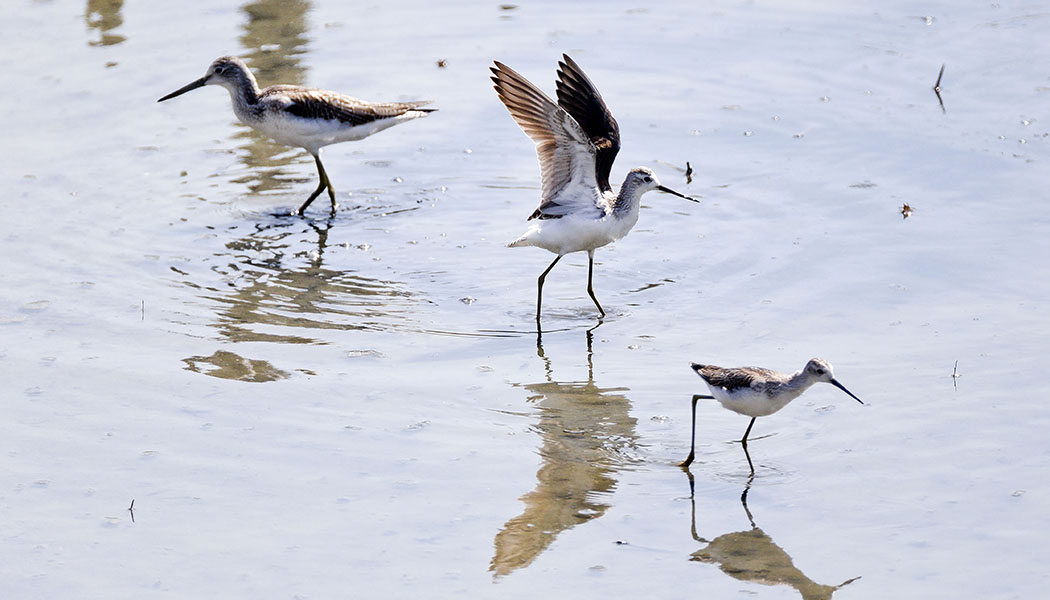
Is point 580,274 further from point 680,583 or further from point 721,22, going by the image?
point 721,22

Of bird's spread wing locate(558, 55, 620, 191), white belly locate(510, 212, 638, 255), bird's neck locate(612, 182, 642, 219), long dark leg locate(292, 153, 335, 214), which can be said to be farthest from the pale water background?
bird's spread wing locate(558, 55, 620, 191)

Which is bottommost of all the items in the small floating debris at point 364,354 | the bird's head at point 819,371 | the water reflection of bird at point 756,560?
the small floating debris at point 364,354

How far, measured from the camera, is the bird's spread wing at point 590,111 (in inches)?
346

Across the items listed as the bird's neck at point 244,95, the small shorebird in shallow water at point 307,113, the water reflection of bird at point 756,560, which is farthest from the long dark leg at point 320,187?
the water reflection of bird at point 756,560

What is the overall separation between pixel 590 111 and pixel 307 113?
2.77 m

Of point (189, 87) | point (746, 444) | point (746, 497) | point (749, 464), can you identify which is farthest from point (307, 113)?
point (746, 497)

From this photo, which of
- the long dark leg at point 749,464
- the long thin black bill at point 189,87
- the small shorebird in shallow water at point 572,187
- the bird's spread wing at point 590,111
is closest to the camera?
the long dark leg at point 749,464

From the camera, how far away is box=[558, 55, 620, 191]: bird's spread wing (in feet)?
28.8

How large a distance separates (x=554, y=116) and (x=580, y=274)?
1.64 metres

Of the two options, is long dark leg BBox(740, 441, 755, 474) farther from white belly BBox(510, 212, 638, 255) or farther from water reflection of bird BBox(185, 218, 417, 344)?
water reflection of bird BBox(185, 218, 417, 344)

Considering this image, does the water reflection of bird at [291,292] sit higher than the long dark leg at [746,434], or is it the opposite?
the long dark leg at [746,434]

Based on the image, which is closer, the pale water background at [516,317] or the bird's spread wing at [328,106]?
the pale water background at [516,317]

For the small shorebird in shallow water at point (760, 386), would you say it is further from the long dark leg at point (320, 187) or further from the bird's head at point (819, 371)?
the long dark leg at point (320, 187)

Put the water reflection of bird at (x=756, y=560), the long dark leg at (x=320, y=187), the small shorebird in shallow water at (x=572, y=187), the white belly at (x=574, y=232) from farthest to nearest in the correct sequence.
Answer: the long dark leg at (x=320, y=187) < the white belly at (x=574, y=232) < the small shorebird in shallow water at (x=572, y=187) < the water reflection of bird at (x=756, y=560)
